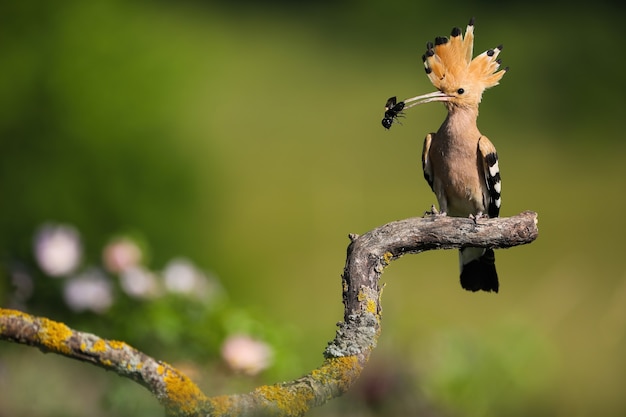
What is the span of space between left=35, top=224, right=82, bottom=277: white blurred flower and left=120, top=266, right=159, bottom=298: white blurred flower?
0.16 meters

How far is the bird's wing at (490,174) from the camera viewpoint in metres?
1.27

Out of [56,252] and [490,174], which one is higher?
[56,252]

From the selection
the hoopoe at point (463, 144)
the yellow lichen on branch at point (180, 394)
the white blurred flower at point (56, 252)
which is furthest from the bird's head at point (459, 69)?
the white blurred flower at point (56, 252)

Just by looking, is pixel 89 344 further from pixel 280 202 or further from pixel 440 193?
pixel 280 202

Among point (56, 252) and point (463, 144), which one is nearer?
point (463, 144)

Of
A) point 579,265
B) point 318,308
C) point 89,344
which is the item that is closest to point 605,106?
point 579,265

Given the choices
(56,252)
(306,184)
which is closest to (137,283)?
(56,252)

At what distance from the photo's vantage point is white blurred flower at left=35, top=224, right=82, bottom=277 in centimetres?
259

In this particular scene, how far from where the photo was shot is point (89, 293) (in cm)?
256

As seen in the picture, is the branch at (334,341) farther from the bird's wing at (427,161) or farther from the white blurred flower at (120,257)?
the white blurred flower at (120,257)

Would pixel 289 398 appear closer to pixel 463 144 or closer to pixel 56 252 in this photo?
pixel 463 144

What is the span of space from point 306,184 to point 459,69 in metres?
6.89

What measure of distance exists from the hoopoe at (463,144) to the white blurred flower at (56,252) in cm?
149

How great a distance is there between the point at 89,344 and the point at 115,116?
9.35 feet
